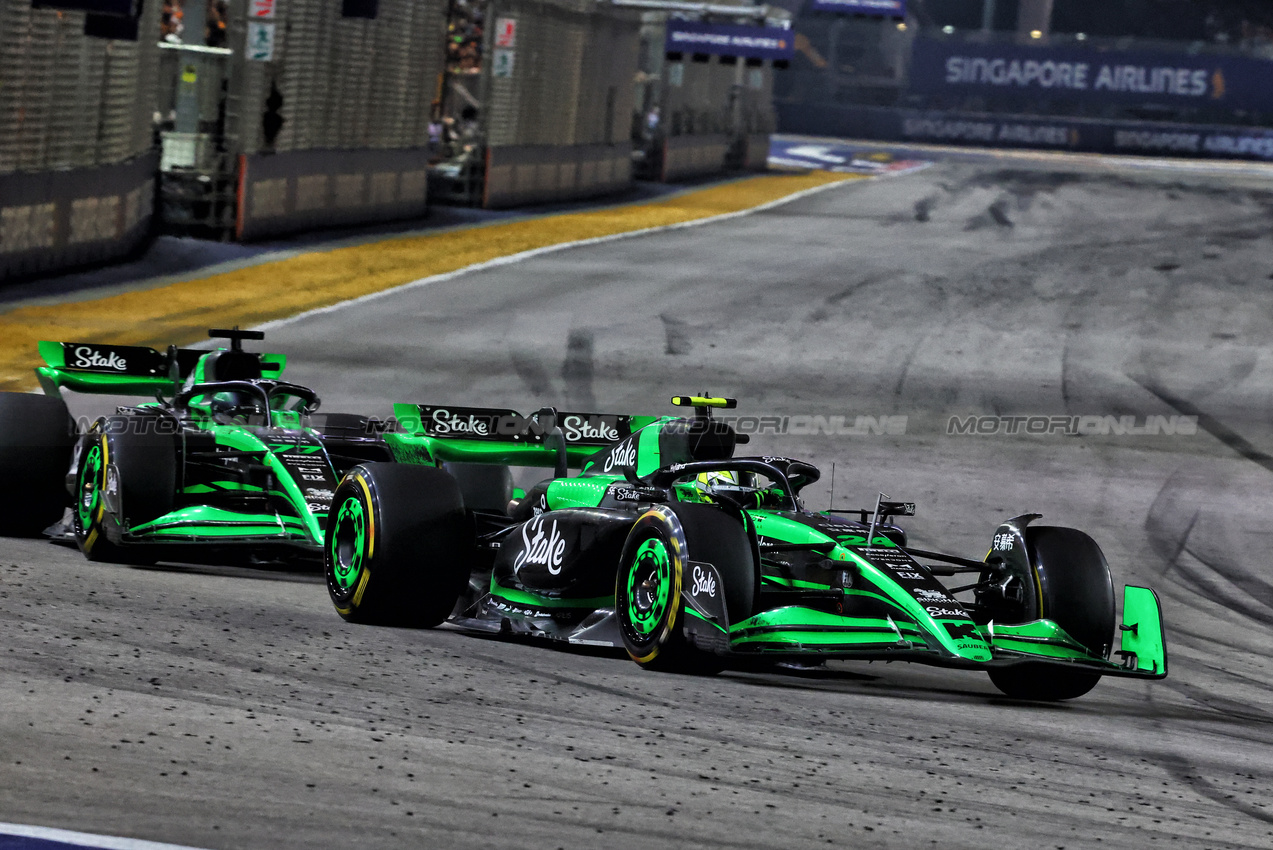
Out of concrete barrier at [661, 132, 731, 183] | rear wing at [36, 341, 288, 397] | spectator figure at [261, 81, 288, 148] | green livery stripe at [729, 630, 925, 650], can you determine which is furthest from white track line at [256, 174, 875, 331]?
green livery stripe at [729, 630, 925, 650]

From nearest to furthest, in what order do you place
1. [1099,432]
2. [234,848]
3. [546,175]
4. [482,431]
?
[234,848] → [482,431] → [1099,432] → [546,175]

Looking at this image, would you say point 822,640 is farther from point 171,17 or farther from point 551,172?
point 551,172

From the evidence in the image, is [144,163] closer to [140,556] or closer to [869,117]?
[140,556]

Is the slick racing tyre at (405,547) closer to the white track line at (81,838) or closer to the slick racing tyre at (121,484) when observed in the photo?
the slick racing tyre at (121,484)

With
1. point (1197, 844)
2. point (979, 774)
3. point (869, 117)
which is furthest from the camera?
point (869, 117)

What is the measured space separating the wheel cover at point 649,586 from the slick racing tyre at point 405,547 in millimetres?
1105

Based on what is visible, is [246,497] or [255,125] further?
[255,125]


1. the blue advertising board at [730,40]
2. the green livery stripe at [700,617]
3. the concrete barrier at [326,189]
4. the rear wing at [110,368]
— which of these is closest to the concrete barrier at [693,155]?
the blue advertising board at [730,40]

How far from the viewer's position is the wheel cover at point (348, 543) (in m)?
8.79

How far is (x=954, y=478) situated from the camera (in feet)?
51.2

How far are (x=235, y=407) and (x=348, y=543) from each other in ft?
9.45

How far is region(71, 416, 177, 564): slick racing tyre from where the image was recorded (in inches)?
413

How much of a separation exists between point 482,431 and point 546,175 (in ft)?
97.4

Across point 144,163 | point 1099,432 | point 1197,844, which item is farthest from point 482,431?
point 144,163
